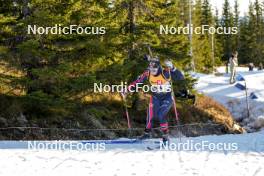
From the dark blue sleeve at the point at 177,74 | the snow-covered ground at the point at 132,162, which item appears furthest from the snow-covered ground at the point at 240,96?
the snow-covered ground at the point at 132,162

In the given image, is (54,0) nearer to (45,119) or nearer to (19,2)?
(19,2)

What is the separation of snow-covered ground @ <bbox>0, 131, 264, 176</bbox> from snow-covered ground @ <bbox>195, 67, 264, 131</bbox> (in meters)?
13.0

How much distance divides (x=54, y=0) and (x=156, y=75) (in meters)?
6.00

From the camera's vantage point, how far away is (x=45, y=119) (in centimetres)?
1639

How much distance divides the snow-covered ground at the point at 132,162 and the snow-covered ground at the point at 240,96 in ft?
42.6

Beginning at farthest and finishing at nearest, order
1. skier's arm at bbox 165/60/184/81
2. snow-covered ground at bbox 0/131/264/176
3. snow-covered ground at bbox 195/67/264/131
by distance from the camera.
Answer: snow-covered ground at bbox 195/67/264/131
skier's arm at bbox 165/60/184/81
snow-covered ground at bbox 0/131/264/176

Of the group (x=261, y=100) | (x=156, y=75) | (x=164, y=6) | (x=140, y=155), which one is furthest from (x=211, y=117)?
(x=140, y=155)

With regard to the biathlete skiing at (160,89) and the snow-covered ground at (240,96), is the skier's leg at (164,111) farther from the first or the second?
the snow-covered ground at (240,96)

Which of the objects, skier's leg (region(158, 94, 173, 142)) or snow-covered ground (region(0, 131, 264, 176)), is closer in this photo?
snow-covered ground (region(0, 131, 264, 176))

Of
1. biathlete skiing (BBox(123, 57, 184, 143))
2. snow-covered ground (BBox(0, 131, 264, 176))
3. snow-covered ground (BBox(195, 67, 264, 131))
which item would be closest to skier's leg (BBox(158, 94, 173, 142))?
biathlete skiing (BBox(123, 57, 184, 143))

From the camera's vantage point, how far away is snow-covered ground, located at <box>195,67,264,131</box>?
1022 inches

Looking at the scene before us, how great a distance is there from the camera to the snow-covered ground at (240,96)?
2596 centimetres

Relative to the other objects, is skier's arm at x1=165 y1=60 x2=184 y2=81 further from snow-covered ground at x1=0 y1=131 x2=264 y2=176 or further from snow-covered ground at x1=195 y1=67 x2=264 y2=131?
snow-covered ground at x1=195 y1=67 x2=264 y2=131

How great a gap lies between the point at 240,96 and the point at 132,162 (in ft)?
70.4
